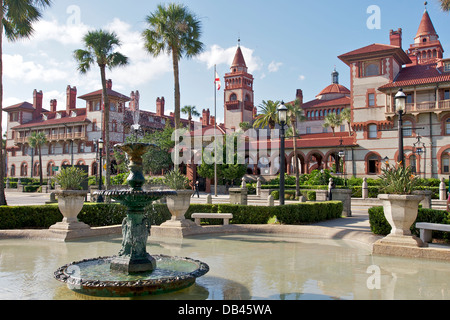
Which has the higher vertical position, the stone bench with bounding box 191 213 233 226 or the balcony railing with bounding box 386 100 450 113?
the balcony railing with bounding box 386 100 450 113

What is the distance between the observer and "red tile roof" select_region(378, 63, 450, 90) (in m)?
38.6

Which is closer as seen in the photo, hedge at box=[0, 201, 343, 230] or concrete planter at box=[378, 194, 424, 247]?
concrete planter at box=[378, 194, 424, 247]

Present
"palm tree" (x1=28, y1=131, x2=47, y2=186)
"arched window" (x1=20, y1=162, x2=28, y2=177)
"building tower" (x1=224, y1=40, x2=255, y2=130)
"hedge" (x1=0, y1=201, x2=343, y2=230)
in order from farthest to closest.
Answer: "building tower" (x1=224, y1=40, x2=255, y2=130)
"arched window" (x1=20, y1=162, x2=28, y2=177)
"palm tree" (x1=28, y1=131, x2=47, y2=186)
"hedge" (x1=0, y1=201, x2=343, y2=230)

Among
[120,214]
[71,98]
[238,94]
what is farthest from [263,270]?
[238,94]

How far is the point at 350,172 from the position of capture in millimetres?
42875

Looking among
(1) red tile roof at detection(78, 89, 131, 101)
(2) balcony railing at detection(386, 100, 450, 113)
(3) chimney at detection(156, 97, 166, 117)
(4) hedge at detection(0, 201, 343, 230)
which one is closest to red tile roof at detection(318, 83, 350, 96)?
(3) chimney at detection(156, 97, 166, 117)

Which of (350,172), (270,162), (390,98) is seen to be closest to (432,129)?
(390,98)

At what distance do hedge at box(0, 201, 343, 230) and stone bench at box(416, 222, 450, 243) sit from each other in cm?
523

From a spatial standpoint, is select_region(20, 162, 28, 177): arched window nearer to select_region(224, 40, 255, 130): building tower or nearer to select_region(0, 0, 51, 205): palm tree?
select_region(224, 40, 255, 130): building tower

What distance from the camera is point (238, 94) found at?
76.9 m

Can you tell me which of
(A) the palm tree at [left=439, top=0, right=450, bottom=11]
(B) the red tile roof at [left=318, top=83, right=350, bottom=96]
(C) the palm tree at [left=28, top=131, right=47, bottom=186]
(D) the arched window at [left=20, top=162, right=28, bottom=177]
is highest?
(B) the red tile roof at [left=318, top=83, right=350, bottom=96]
